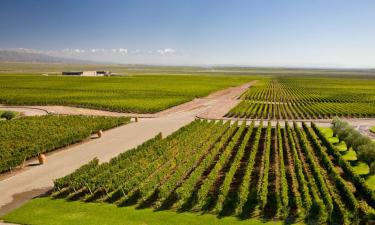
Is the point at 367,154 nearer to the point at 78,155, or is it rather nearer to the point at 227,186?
the point at 227,186

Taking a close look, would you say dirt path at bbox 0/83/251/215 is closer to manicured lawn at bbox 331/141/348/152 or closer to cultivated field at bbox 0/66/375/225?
cultivated field at bbox 0/66/375/225

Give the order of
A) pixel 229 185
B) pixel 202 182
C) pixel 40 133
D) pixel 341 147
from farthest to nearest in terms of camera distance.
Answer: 1. pixel 40 133
2. pixel 341 147
3. pixel 202 182
4. pixel 229 185

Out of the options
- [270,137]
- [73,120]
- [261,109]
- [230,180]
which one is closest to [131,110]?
[73,120]

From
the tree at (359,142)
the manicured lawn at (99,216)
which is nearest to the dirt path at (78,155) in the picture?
the manicured lawn at (99,216)

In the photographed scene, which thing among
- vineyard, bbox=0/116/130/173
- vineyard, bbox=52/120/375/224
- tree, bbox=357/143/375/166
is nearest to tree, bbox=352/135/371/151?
vineyard, bbox=52/120/375/224

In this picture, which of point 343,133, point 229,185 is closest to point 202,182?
point 229,185

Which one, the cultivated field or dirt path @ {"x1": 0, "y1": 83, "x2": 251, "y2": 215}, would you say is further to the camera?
dirt path @ {"x1": 0, "y1": 83, "x2": 251, "y2": 215}

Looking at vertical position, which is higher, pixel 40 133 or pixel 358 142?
pixel 358 142
